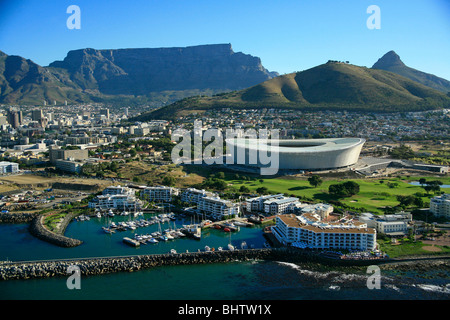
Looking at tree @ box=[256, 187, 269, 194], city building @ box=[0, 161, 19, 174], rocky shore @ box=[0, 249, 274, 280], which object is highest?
city building @ box=[0, 161, 19, 174]

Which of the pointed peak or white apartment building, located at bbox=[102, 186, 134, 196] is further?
the pointed peak

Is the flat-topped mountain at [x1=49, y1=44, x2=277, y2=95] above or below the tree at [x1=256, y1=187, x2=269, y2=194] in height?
above

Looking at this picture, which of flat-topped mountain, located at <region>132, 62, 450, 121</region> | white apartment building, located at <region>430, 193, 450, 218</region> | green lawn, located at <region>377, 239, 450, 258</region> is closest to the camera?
green lawn, located at <region>377, 239, 450, 258</region>

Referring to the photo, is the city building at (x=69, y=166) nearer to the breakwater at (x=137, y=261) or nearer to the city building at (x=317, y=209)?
the breakwater at (x=137, y=261)

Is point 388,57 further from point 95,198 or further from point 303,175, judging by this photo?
point 95,198

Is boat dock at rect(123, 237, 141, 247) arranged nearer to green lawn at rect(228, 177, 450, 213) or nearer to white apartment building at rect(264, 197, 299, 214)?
white apartment building at rect(264, 197, 299, 214)

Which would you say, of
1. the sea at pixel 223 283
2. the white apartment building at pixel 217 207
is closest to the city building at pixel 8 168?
the sea at pixel 223 283

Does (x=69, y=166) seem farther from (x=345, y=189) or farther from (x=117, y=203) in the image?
(x=345, y=189)

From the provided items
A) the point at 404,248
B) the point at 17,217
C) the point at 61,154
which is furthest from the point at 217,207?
the point at 61,154

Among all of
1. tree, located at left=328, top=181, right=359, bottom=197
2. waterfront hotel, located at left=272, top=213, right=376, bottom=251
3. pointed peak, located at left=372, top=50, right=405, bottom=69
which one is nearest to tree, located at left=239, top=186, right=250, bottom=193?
tree, located at left=328, top=181, right=359, bottom=197
